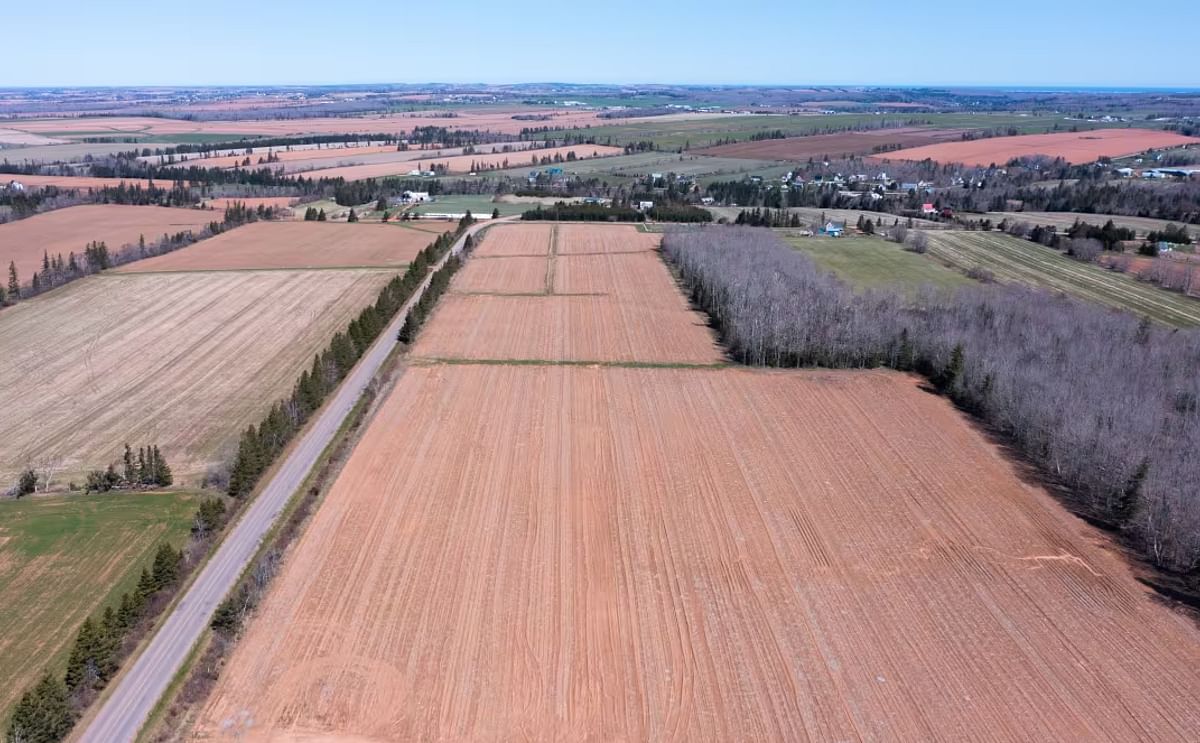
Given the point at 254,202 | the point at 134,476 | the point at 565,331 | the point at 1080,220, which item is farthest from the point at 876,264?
the point at 254,202

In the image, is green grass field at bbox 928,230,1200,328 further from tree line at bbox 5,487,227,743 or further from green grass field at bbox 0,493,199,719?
green grass field at bbox 0,493,199,719

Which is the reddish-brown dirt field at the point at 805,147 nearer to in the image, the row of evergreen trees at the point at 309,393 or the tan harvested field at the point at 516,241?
the tan harvested field at the point at 516,241

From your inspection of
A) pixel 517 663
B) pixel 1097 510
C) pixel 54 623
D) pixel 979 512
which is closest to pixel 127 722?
pixel 54 623

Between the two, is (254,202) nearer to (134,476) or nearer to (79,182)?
(79,182)

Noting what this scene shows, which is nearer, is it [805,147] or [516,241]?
[516,241]

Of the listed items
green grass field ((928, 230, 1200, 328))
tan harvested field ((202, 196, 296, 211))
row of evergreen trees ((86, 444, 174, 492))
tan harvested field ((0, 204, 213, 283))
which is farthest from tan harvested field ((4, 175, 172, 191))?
green grass field ((928, 230, 1200, 328))

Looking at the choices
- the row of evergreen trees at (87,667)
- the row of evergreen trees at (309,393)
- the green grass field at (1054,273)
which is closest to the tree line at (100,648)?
the row of evergreen trees at (87,667)

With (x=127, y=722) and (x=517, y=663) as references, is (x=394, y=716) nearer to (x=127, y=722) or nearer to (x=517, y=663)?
(x=517, y=663)
